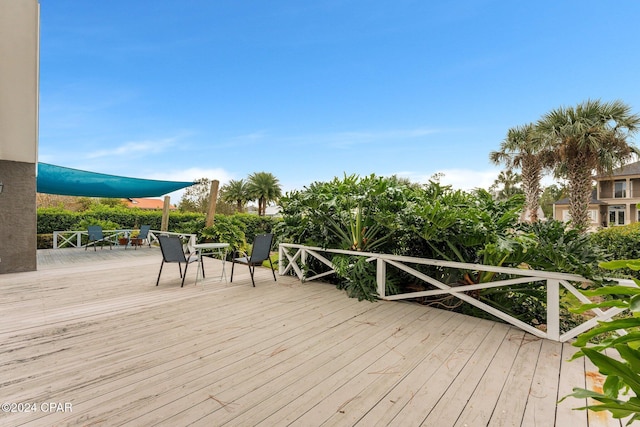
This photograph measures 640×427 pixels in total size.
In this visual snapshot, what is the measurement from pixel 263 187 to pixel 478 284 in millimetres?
22040

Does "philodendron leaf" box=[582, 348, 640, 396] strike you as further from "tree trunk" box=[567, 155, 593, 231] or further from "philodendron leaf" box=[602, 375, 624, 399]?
"tree trunk" box=[567, 155, 593, 231]

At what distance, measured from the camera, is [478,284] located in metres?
3.49

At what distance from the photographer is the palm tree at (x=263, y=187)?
963 inches

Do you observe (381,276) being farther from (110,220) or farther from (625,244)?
(110,220)

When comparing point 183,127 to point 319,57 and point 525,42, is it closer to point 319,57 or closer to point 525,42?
point 319,57

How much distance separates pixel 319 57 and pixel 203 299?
1144 cm

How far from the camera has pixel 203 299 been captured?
4.29 m

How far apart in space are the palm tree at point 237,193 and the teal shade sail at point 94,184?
1449 cm

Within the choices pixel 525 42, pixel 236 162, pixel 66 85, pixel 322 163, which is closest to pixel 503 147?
pixel 525 42

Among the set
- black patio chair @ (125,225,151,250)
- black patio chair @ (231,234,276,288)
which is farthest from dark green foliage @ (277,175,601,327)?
black patio chair @ (125,225,151,250)

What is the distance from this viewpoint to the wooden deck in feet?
6.05

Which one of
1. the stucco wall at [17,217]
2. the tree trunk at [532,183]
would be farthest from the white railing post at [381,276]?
the tree trunk at [532,183]

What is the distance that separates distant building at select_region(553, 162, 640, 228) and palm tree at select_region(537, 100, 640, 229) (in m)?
12.9

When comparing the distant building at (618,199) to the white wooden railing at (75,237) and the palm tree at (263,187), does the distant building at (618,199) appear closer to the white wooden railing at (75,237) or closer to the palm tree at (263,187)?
the palm tree at (263,187)
